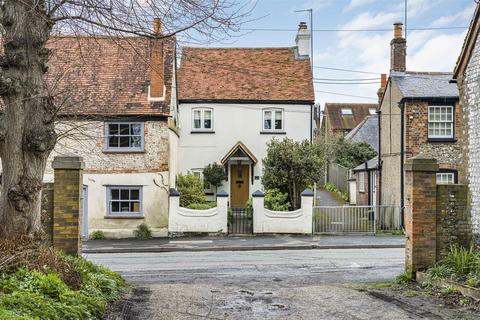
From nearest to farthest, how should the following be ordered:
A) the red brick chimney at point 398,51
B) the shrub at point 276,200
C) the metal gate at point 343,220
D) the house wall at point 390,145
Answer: the metal gate at point 343,220, the shrub at point 276,200, the house wall at point 390,145, the red brick chimney at point 398,51

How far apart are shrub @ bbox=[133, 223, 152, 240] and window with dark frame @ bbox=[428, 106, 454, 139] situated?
43.4 feet

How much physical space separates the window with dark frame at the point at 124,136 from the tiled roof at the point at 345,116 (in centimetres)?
4502

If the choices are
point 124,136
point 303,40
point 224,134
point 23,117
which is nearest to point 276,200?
point 224,134

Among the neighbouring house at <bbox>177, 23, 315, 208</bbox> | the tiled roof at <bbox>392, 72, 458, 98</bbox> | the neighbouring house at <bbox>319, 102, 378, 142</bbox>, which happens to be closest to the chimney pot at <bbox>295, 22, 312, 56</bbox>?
the neighbouring house at <bbox>177, 23, 315, 208</bbox>

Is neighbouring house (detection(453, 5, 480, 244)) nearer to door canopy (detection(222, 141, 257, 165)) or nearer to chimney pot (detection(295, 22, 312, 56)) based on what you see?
door canopy (detection(222, 141, 257, 165))

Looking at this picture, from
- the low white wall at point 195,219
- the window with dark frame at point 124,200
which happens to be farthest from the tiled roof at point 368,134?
the window with dark frame at point 124,200

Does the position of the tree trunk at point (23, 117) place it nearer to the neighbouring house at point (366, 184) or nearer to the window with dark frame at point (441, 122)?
the window with dark frame at point (441, 122)

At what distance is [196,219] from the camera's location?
74.0 feet

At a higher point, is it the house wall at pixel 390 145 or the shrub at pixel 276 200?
the house wall at pixel 390 145

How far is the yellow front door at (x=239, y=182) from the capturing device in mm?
29297

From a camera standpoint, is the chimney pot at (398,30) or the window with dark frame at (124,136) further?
the chimney pot at (398,30)

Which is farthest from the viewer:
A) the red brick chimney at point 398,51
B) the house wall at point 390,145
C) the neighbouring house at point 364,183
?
the neighbouring house at point 364,183

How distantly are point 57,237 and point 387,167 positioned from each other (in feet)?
68.1

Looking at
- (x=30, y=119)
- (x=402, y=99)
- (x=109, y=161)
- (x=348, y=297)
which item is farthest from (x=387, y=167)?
(x=30, y=119)
